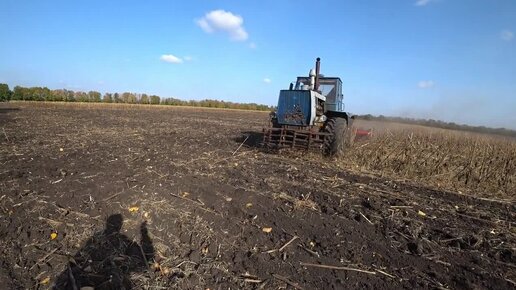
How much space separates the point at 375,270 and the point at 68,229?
3.86 meters

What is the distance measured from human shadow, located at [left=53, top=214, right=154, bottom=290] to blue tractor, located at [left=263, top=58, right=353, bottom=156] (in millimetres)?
6021

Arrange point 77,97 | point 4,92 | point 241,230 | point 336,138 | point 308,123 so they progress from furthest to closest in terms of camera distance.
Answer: point 77,97 → point 4,92 → point 308,123 → point 336,138 → point 241,230

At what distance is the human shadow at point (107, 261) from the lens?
10.7 feet

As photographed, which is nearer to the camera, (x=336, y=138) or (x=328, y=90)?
(x=336, y=138)

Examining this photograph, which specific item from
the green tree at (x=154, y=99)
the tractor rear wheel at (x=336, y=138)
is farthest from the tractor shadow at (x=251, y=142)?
the green tree at (x=154, y=99)

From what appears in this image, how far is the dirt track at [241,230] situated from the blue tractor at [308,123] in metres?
2.07

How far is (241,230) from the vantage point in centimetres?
436

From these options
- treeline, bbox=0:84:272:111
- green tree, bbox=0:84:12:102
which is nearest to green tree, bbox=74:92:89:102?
treeline, bbox=0:84:272:111

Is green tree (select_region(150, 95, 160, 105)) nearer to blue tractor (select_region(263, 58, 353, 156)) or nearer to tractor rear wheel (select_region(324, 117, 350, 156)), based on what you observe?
blue tractor (select_region(263, 58, 353, 156))

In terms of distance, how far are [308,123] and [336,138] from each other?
3.23ft

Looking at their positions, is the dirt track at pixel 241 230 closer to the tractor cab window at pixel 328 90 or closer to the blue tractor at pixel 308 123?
the blue tractor at pixel 308 123

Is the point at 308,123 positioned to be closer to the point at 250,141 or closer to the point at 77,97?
the point at 250,141

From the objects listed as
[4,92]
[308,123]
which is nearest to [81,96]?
[4,92]

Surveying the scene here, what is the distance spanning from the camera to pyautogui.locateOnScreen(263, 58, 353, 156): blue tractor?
934cm
